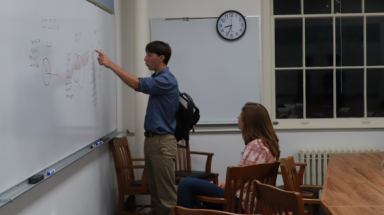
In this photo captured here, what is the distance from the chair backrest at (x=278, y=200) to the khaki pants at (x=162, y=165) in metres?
1.38

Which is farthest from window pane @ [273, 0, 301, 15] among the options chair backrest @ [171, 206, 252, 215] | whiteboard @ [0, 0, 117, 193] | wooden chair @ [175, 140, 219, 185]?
chair backrest @ [171, 206, 252, 215]

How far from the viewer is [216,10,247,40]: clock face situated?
408cm

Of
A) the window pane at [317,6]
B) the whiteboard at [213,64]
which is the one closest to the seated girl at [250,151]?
the whiteboard at [213,64]

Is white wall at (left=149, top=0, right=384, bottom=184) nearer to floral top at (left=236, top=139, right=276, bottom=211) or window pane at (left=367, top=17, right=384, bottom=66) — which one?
window pane at (left=367, top=17, right=384, bottom=66)

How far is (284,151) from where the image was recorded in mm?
4148

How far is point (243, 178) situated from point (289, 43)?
2543mm

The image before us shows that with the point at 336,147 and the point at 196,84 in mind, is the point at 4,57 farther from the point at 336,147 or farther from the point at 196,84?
the point at 336,147

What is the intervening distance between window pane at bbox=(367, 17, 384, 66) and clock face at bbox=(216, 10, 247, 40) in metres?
1.38

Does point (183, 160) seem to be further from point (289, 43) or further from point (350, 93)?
point (350, 93)

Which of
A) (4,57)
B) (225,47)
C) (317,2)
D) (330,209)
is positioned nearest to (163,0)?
(225,47)

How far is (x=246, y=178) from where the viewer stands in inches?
81.3

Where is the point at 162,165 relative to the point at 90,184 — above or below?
above

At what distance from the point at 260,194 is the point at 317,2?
3.20 meters

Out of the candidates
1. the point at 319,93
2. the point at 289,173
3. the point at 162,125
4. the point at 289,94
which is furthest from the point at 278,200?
the point at 319,93
